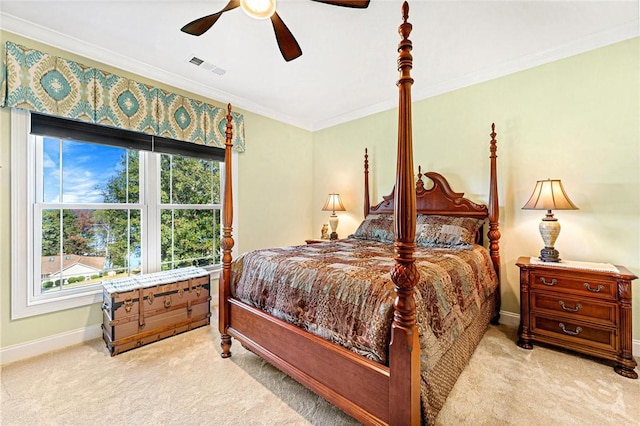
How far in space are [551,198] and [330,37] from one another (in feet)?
7.49

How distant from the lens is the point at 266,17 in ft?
5.62

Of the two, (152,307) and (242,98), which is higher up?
(242,98)

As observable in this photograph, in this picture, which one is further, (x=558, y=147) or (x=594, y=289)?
(x=558, y=147)

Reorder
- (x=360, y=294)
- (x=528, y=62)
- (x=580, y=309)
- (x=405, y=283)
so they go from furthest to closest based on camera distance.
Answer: (x=528, y=62)
(x=580, y=309)
(x=360, y=294)
(x=405, y=283)

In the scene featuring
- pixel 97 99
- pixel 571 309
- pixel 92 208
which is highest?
pixel 97 99

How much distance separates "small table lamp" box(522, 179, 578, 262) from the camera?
225 cm

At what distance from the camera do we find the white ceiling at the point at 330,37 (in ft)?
6.71

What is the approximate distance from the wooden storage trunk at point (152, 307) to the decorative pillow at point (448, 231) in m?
2.30

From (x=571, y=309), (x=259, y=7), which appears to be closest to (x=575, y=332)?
(x=571, y=309)

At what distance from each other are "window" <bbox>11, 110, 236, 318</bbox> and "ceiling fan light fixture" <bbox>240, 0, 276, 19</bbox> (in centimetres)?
186

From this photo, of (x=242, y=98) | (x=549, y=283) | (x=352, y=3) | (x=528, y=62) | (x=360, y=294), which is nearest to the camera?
(x=360, y=294)

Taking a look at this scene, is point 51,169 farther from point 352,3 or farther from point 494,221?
point 494,221

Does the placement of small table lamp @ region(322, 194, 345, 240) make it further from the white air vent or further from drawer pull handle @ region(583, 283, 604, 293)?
drawer pull handle @ region(583, 283, 604, 293)

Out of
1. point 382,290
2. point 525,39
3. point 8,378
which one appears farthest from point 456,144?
point 8,378
